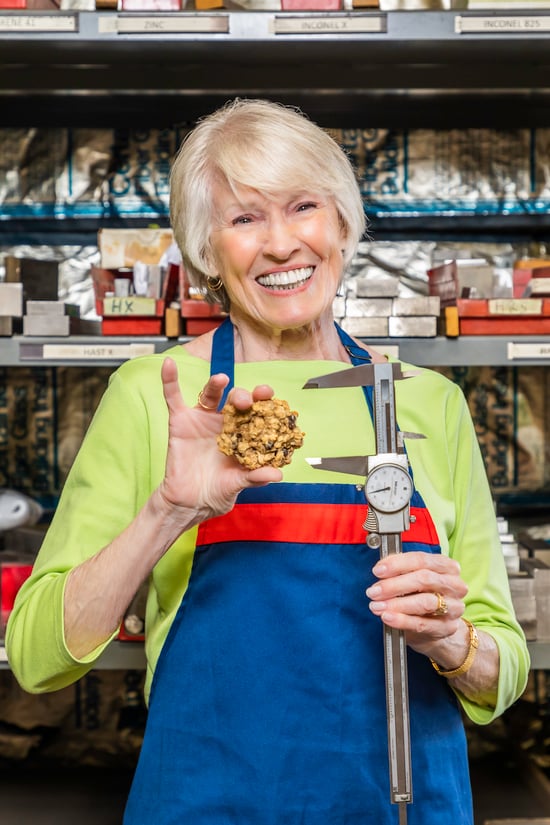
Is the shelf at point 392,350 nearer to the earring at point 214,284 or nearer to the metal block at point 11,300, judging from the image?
the metal block at point 11,300

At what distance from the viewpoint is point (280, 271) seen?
1.23 meters

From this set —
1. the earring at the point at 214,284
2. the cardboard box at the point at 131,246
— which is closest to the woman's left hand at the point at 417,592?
the earring at the point at 214,284

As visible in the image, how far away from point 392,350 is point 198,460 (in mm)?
924

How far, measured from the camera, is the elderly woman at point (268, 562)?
105cm

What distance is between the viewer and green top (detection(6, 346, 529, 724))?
112cm

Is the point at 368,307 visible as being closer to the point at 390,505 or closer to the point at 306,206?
the point at 306,206

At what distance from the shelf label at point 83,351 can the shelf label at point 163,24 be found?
0.62 m

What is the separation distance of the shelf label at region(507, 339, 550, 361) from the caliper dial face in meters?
0.96

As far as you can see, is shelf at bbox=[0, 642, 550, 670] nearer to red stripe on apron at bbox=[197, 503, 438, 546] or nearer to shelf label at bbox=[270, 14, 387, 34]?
red stripe on apron at bbox=[197, 503, 438, 546]

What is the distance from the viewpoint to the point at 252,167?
120cm

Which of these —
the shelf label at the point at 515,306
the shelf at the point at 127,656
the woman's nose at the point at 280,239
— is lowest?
the shelf at the point at 127,656

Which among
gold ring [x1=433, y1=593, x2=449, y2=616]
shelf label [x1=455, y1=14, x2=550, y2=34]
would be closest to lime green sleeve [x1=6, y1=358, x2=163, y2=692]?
gold ring [x1=433, y1=593, x2=449, y2=616]

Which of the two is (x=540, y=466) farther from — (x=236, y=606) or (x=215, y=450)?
(x=215, y=450)

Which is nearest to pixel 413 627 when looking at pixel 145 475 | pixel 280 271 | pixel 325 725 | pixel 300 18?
pixel 325 725
